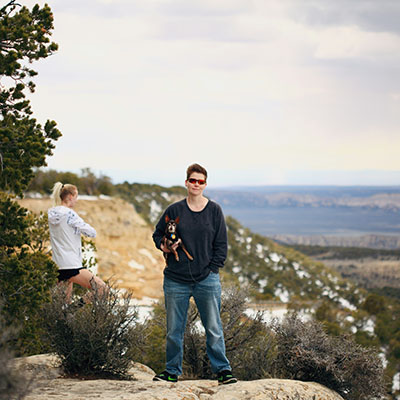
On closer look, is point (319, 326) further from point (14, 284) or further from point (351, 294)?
point (351, 294)

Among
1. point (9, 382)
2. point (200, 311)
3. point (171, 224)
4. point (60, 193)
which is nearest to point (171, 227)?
point (171, 224)

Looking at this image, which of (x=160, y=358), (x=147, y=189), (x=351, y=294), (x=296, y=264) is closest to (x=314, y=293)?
(x=351, y=294)

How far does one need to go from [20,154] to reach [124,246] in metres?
27.6

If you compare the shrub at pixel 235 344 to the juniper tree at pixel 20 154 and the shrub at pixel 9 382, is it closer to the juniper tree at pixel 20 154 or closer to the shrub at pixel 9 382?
the juniper tree at pixel 20 154

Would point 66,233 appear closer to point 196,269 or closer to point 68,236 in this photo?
point 68,236

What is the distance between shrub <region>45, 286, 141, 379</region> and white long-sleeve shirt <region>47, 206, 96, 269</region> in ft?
1.60

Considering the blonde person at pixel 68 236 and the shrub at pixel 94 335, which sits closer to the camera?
the shrub at pixel 94 335

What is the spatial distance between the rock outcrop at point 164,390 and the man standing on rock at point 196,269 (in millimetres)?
247

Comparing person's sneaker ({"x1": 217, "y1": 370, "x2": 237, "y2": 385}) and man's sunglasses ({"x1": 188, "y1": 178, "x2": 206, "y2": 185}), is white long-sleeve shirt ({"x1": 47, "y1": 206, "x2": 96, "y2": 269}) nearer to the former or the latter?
man's sunglasses ({"x1": 188, "y1": 178, "x2": 206, "y2": 185})

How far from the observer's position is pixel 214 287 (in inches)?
219

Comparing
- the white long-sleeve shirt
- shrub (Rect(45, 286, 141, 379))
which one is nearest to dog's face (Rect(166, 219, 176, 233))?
shrub (Rect(45, 286, 141, 379))

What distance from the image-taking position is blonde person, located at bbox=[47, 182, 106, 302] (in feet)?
20.8

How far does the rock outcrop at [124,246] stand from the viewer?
1208 inches

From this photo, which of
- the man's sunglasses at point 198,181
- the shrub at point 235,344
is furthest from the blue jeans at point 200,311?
the shrub at point 235,344
